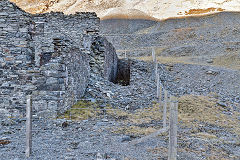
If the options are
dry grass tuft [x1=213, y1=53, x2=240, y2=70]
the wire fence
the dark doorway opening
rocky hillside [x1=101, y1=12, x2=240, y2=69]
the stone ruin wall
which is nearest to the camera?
the wire fence

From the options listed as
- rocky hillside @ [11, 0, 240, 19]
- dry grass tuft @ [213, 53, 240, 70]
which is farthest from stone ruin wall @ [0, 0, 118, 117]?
rocky hillside @ [11, 0, 240, 19]

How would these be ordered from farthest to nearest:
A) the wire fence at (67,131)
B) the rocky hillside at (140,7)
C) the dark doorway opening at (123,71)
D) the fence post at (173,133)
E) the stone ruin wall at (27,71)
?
the rocky hillside at (140,7) → the dark doorway opening at (123,71) → the stone ruin wall at (27,71) → the wire fence at (67,131) → the fence post at (173,133)

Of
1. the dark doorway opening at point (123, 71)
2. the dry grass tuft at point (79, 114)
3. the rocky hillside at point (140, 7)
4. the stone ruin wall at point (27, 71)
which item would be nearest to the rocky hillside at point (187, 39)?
the dark doorway opening at point (123, 71)

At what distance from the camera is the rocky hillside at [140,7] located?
55.8 m

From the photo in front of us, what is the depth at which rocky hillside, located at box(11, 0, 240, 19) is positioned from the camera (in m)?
55.8

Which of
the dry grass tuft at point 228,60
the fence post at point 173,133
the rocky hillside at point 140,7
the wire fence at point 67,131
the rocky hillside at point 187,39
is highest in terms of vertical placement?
the rocky hillside at point 140,7

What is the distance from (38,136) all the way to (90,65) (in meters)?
7.10

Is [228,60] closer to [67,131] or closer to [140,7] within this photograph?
[67,131]

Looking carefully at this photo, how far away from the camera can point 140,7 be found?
69125 millimetres

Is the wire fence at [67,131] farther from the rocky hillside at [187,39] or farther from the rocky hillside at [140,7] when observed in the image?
the rocky hillside at [140,7]

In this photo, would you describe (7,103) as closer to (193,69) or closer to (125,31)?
(193,69)

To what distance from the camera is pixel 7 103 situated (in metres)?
7.19

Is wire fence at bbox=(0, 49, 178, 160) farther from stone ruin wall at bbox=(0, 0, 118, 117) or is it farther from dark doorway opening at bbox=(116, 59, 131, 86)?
dark doorway opening at bbox=(116, 59, 131, 86)

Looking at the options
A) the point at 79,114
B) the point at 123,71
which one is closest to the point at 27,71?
the point at 79,114
